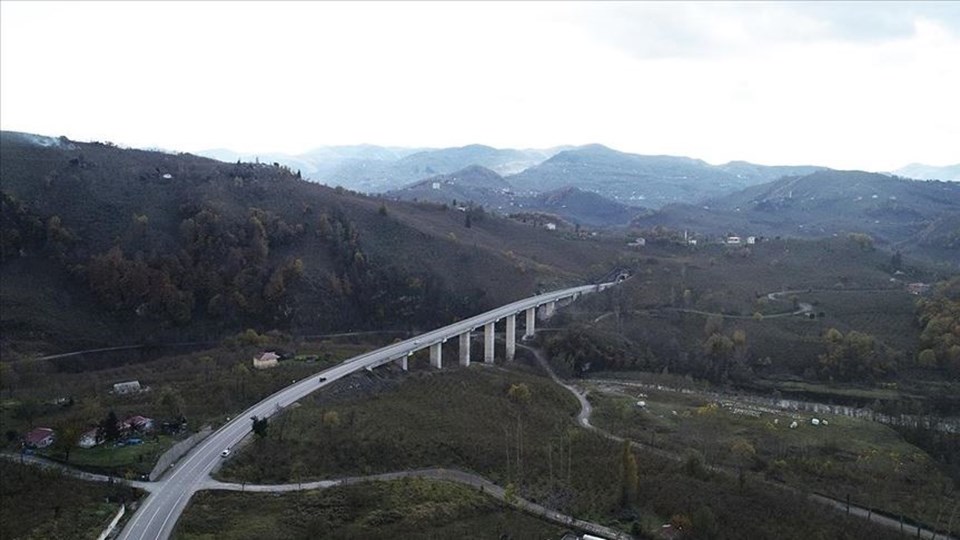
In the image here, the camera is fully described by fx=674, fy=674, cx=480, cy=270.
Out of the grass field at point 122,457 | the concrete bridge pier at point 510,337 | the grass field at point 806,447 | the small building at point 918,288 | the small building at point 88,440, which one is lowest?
the grass field at point 806,447

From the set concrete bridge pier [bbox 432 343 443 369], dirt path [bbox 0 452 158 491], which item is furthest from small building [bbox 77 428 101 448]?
concrete bridge pier [bbox 432 343 443 369]

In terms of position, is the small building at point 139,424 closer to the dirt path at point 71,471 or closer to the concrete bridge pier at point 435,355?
the dirt path at point 71,471

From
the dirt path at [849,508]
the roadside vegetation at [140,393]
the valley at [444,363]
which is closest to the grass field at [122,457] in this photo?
the roadside vegetation at [140,393]

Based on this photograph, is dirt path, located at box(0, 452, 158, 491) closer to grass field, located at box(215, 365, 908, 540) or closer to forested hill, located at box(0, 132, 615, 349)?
grass field, located at box(215, 365, 908, 540)

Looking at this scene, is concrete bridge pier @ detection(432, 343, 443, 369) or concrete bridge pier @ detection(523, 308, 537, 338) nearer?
concrete bridge pier @ detection(432, 343, 443, 369)

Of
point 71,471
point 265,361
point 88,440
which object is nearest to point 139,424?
point 88,440

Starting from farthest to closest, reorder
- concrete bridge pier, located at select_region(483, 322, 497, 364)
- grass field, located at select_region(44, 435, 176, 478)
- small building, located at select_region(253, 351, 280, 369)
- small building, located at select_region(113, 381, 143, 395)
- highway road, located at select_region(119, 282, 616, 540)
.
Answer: concrete bridge pier, located at select_region(483, 322, 497, 364)
small building, located at select_region(253, 351, 280, 369)
small building, located at select_region(113, 381, 143, 395)
grass field, located at select_region(44, 435, 176, 478)
highway road, located at select_region(119, 282, 616, 540)
